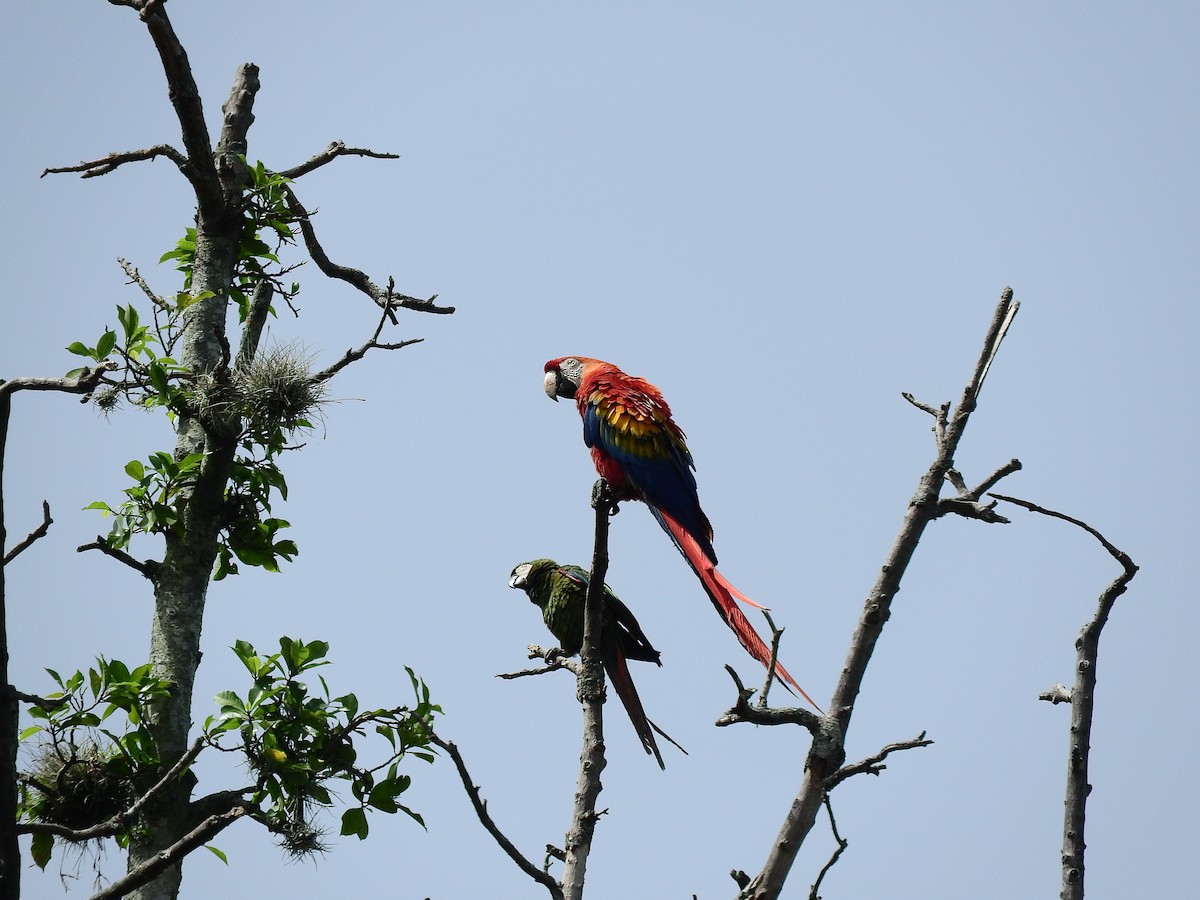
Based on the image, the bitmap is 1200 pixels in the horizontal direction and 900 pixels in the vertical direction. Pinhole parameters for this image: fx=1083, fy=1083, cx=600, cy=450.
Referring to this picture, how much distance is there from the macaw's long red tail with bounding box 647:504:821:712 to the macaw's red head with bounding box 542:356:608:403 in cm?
177

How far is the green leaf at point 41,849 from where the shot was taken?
3.98m

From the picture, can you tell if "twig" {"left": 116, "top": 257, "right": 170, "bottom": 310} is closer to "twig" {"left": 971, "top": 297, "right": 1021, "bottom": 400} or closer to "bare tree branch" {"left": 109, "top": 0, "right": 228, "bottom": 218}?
"bare tree branch" {"left": 109, "top": 0, "right": 228, "bottom": 218}

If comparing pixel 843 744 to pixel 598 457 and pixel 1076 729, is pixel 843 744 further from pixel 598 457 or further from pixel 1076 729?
pixel 598 457

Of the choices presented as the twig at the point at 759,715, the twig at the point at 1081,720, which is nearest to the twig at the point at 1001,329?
the twig at the point at 1081,720

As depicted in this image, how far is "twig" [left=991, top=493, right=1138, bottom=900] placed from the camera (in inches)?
106

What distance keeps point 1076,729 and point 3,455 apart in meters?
3.02

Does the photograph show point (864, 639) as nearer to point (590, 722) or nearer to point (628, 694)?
point (590, 722)

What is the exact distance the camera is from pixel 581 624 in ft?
17.4

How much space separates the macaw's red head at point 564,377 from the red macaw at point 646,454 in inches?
11.7

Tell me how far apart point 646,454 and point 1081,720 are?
351 cm

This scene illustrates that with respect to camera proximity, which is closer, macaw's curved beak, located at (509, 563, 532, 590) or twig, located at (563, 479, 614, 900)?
twig, located at (563, 479, 614, 900)

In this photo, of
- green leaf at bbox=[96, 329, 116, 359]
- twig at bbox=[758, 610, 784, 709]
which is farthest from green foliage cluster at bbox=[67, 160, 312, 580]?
twig at bbox=[758, 610, 784, 709]

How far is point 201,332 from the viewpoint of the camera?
Answer: 16.3ft

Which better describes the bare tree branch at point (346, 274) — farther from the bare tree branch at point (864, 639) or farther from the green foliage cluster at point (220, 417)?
the bare tree branch at point (864, 639)
